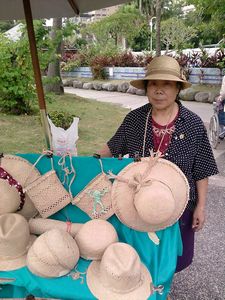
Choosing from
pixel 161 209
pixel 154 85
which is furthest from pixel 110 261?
pixel 154 85

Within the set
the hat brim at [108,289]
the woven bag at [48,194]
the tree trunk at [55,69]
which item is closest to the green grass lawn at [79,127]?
the tree trunk at [55,69]

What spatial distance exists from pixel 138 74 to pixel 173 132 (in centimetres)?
1421

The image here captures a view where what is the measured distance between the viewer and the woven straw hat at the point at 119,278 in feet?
4.68

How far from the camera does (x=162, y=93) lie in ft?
6.33

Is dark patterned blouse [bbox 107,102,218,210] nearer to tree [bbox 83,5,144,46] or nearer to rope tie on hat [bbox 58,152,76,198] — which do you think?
rope tie on hat [bbox 58,152,76,198]

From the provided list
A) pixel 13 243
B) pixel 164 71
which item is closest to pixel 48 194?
pixel 13 243

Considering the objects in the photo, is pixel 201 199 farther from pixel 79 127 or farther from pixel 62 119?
pixel 79 127

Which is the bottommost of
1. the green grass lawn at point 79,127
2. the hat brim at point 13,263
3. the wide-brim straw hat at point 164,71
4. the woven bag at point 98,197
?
the green grass lawn at point 79,127

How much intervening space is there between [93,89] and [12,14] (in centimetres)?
1380

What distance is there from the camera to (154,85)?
1952 millimetres

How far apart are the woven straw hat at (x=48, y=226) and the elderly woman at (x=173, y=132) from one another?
50 centimetres

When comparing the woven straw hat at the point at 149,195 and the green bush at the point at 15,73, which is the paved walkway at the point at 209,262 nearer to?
the woven straw hat at the point at 149,195

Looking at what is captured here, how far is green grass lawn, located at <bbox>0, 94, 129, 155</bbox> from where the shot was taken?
633 cm

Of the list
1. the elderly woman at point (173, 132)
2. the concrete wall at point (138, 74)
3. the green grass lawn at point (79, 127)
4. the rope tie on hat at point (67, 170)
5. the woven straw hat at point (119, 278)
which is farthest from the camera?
the concrete wall at point (138, 74)
